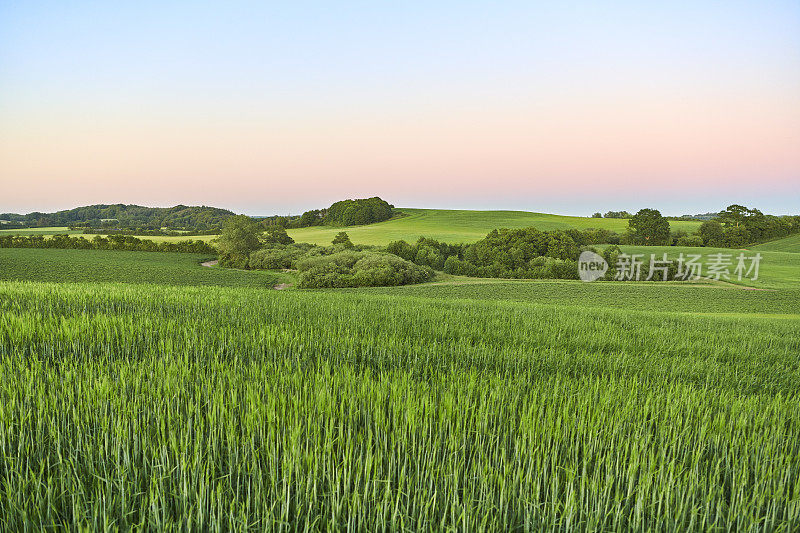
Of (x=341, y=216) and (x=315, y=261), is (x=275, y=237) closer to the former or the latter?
(x=315, y=261)

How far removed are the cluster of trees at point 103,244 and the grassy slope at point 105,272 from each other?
7.09m

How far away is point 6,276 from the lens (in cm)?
3594

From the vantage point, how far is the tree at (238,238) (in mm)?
54219

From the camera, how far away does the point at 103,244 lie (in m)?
58.2

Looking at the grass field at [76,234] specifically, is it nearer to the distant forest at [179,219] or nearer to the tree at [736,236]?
the distant forest at [179,219]

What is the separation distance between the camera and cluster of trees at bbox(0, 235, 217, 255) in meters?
56.3

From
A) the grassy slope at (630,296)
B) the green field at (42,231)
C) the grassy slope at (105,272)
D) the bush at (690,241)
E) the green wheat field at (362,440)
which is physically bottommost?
the grassy slope at (630,296)

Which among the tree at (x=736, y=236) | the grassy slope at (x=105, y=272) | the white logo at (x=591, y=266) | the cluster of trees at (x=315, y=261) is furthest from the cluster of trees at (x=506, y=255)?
the tree at (x=736, y=236)

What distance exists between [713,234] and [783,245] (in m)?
11.0

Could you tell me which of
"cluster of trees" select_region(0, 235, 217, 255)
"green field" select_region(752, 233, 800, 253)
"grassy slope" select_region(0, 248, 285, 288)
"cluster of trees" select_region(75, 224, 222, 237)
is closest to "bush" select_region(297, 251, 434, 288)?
"grassy slope" select_region(0, 248, 285, 288)

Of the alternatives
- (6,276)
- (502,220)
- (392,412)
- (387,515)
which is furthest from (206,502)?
(502,220)

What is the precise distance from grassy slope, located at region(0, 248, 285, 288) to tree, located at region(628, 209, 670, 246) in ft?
179

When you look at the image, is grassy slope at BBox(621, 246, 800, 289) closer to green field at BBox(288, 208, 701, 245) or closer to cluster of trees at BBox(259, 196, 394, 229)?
green field at BBox(288, 208, 701, 245)

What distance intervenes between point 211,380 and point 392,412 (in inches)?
61.8
